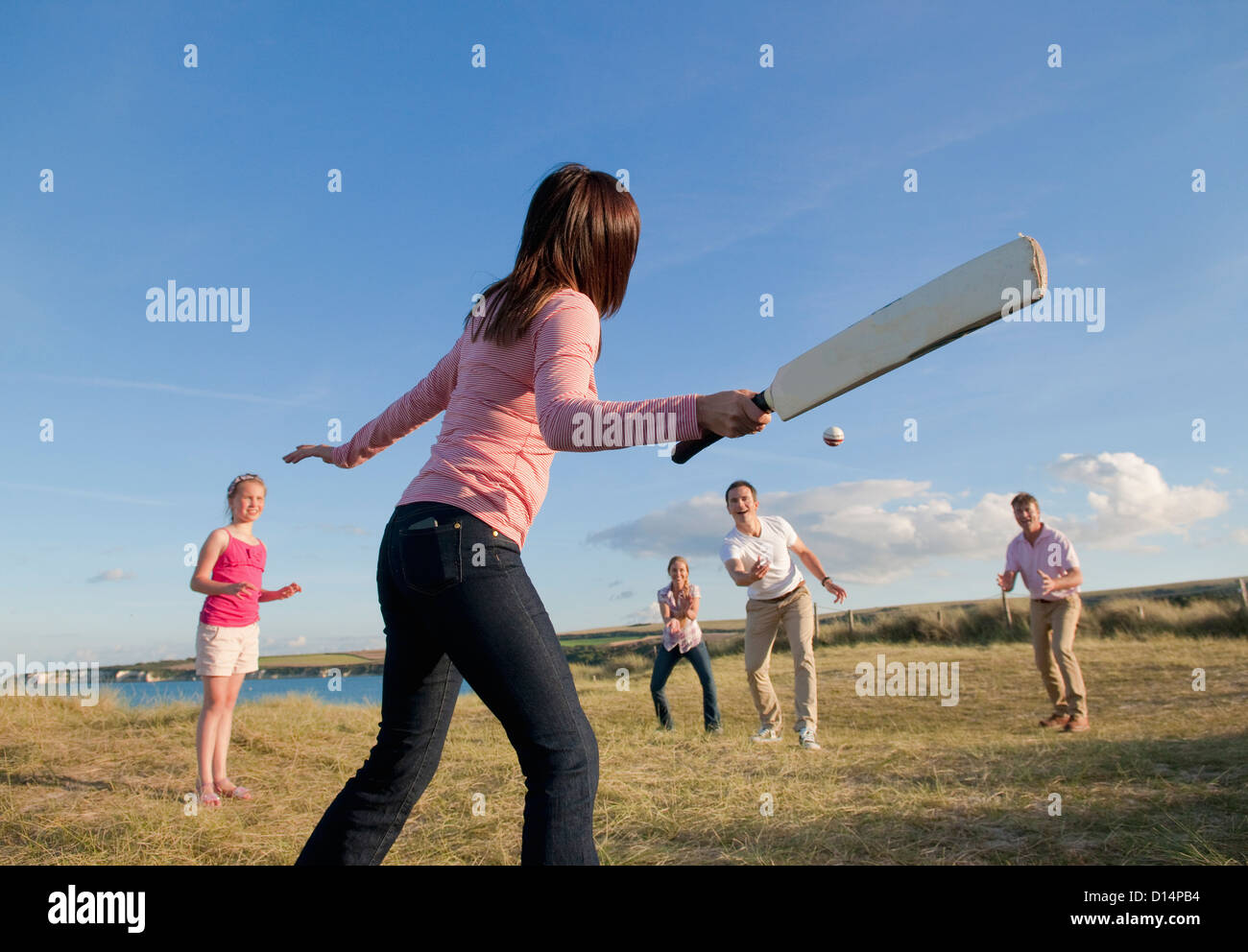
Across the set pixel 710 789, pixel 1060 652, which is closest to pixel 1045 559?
pixel 1060 652

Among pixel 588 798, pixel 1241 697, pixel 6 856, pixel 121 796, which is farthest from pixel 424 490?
pixel 1241 697

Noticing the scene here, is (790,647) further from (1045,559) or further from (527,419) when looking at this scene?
(527,419)

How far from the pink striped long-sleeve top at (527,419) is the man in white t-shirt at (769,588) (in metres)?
4.88

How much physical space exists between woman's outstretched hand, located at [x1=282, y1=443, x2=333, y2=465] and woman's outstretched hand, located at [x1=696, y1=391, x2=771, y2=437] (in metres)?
1.64

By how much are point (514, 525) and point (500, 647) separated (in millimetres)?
301

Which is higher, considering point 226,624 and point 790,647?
point 226,624

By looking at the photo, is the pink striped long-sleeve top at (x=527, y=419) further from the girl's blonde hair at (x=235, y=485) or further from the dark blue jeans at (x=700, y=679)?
the dark blue jeans at (x=700, y=679)

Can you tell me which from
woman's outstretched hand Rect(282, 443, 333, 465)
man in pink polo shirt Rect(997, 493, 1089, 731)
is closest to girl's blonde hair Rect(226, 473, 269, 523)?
woman's outstretched hand Rect(282, 443, 333, 465)

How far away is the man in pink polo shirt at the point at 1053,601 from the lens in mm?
7305

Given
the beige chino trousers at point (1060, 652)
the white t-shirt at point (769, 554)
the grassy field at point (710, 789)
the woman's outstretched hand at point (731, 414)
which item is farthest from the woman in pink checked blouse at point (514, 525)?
the beige chino trousers at point (1060, 652)

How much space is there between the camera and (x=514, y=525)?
1.97 metres
